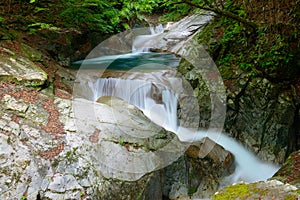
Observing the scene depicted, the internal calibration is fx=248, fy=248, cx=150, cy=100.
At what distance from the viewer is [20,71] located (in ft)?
15.9

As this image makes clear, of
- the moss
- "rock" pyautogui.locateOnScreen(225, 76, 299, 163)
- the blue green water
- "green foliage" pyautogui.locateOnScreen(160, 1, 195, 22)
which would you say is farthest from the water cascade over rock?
the moss

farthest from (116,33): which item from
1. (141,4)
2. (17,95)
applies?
(17,95)

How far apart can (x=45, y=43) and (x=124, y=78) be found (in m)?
2.84

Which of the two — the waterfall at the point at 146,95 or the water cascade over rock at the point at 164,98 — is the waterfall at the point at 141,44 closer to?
the water cascade over rock at the point at 164,98

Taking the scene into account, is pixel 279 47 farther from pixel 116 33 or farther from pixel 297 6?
pixel 116 33

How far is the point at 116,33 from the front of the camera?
10.0m

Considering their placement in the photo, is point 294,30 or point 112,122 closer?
point 112,122

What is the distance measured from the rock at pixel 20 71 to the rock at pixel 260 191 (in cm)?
394

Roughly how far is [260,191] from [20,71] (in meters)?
4.61

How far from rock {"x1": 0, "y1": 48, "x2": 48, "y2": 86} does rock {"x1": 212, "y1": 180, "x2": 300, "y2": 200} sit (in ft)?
12.9

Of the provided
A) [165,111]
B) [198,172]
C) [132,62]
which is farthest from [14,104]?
[132,62]

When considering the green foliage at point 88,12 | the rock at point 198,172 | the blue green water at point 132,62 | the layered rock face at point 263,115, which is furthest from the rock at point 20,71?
the layered rock face at point 263,115

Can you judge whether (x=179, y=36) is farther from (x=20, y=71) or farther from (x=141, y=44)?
(x=20, y=71)

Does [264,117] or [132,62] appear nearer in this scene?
[264,117]
